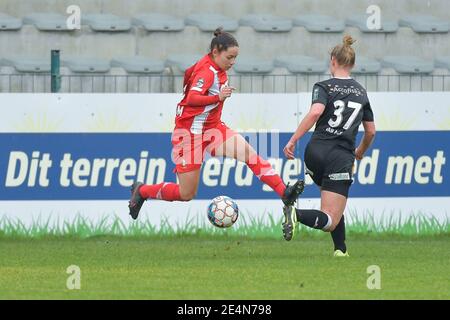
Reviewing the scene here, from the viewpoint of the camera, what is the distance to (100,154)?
14898 millimetres

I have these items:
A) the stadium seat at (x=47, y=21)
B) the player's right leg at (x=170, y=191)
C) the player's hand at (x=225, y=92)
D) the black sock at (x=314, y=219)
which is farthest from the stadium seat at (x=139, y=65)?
the black sock at (x=314, y=219)

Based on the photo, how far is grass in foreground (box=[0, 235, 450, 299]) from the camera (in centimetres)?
962

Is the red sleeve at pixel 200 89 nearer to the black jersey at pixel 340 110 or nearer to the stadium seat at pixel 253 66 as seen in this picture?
the black jersey at pixel 340 110

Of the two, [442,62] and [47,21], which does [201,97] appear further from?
[442,62]

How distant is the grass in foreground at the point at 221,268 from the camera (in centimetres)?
962

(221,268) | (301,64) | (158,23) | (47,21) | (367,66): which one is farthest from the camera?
(158,23)

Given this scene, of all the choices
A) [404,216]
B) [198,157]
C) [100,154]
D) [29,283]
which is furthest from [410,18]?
[29,283]

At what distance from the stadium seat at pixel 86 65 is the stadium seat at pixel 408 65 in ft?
13.4

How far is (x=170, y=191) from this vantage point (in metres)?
12.8

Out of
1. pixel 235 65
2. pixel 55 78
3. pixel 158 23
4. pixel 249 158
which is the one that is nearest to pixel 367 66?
pixel 235 65

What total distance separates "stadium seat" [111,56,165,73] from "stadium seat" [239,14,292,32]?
182 centimetres

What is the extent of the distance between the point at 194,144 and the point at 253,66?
18.4 ft
